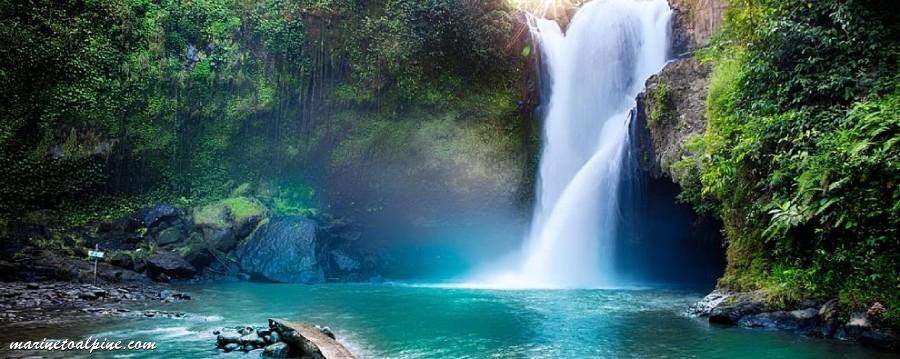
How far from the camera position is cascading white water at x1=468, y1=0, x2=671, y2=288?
16.9 metres

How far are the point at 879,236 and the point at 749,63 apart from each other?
3.76 meters

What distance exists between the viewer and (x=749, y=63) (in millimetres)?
9719

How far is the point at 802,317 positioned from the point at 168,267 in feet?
52.1

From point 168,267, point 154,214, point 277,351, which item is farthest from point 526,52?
point 277,351

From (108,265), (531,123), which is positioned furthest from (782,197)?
(108,265)

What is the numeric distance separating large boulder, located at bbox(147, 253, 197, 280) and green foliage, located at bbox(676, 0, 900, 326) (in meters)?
14.6

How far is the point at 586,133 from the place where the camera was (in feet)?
64.9

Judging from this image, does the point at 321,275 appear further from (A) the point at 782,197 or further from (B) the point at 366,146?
(A) the point at 782,197

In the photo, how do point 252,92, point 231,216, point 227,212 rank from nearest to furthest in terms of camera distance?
point 231,216 < point 227,212 < point 252,92

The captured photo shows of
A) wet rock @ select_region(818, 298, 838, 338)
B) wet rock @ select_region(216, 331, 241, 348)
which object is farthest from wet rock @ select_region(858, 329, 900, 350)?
wet rock @ select_region(216, 331, 241, 348)

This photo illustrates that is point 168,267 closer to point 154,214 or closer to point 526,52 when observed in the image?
point 154,214

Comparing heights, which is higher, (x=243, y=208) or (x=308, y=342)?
(x=243, y=208)

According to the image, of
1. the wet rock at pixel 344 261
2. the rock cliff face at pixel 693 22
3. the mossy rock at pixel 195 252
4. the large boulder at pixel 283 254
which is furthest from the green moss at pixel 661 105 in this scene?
the mossy rock at pixel 195 252

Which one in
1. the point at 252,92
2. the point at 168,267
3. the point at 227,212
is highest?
the point at 252,92
